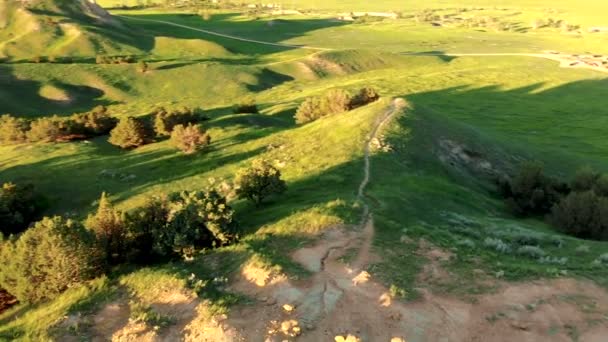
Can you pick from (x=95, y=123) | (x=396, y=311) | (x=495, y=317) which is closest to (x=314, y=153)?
(x=396, y=311)

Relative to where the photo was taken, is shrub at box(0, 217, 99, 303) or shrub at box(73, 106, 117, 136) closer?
shrub at box(0, 217, 99, 303)

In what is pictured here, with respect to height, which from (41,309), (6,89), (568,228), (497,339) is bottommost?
(6,89)

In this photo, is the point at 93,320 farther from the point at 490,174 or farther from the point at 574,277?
the point at 490,174

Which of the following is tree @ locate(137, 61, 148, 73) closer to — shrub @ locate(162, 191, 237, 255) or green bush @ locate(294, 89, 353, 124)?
green bush @ locate(294, 89, 353, 124)

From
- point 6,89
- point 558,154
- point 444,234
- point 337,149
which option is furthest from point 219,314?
point 6,89

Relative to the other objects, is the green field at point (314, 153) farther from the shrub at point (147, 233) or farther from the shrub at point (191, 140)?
the shrub at point (147, 233)

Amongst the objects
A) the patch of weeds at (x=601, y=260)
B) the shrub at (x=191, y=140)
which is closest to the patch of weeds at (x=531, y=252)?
the patch of weeds at (x=601, y=260)

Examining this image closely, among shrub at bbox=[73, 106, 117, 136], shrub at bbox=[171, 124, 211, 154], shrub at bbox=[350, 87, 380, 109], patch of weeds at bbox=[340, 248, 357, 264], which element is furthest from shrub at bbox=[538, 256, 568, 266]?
shrub at bbox=[73, 106, 117, 136]
